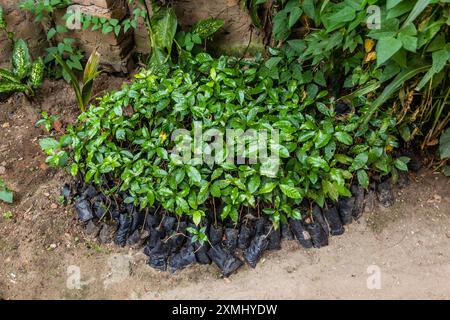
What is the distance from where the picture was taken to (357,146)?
2514 millimetres

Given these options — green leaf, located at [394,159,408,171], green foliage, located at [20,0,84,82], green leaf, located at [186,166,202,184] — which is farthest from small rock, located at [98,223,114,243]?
green leaf, located at [394,159,408,171]

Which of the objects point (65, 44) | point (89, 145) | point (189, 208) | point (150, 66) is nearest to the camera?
point (189, 208)

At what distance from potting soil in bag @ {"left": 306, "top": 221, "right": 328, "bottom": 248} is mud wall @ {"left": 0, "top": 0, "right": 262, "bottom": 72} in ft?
4.25

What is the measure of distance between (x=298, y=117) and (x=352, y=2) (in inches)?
25.6

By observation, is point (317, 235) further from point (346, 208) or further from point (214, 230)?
point (214, 230)

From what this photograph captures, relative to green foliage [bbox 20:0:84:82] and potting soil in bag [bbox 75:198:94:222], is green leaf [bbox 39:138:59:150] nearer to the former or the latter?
potting soil in bag [bbox 75:198:94:222]

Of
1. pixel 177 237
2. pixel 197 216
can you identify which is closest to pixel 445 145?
pixel 197 216

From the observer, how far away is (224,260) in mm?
2475

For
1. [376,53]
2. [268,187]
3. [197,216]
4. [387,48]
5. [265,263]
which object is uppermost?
Answer: [387,48]

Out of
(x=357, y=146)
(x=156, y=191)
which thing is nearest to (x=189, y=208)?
(x=156, y=191)

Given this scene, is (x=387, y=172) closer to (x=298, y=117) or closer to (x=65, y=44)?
(x=298, y=117)

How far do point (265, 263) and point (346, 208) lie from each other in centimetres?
54

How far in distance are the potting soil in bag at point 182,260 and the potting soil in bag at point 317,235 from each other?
2.11 ft

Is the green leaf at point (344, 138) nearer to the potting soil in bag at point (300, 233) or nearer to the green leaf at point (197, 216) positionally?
the potting soil in bag at point (300, 233)
